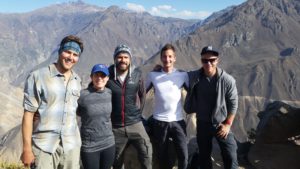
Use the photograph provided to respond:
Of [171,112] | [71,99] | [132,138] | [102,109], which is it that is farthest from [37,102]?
[171,112]

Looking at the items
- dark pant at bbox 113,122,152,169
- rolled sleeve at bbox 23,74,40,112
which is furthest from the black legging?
rolled sleeve at bbox 23,74,40,112

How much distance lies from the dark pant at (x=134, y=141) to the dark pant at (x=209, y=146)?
1.36 meters

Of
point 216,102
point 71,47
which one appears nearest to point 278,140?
point 216,102

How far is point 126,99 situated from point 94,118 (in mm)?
978

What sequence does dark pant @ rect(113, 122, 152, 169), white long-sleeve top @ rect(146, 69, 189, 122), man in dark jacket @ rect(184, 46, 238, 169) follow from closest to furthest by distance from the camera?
dark pant @ rect(113, 122, 152, 169) < man in dark jacket @ rect(184, 46, 238, 169) < white long-sleeve top @ rect(146, 69, 189, 122)

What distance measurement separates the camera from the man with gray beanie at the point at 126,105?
8953mm

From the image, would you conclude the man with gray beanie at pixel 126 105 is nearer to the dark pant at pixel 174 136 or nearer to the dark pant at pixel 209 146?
the dark pant at pixel 174 136

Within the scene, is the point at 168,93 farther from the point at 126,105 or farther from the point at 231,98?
the point at 231,98

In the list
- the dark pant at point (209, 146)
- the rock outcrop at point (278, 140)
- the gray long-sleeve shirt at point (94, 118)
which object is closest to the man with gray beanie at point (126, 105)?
the gray long-sleeve shirt at point (94, 118)

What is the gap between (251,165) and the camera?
12289 millimetres

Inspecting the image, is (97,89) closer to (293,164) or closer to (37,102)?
(37,102)

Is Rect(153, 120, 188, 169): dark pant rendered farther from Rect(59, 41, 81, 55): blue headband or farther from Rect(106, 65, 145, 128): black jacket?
Rect(59, 41, 81, 55): blue headband

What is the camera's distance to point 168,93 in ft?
31.7

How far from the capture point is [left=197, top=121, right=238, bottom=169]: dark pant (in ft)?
31.0
